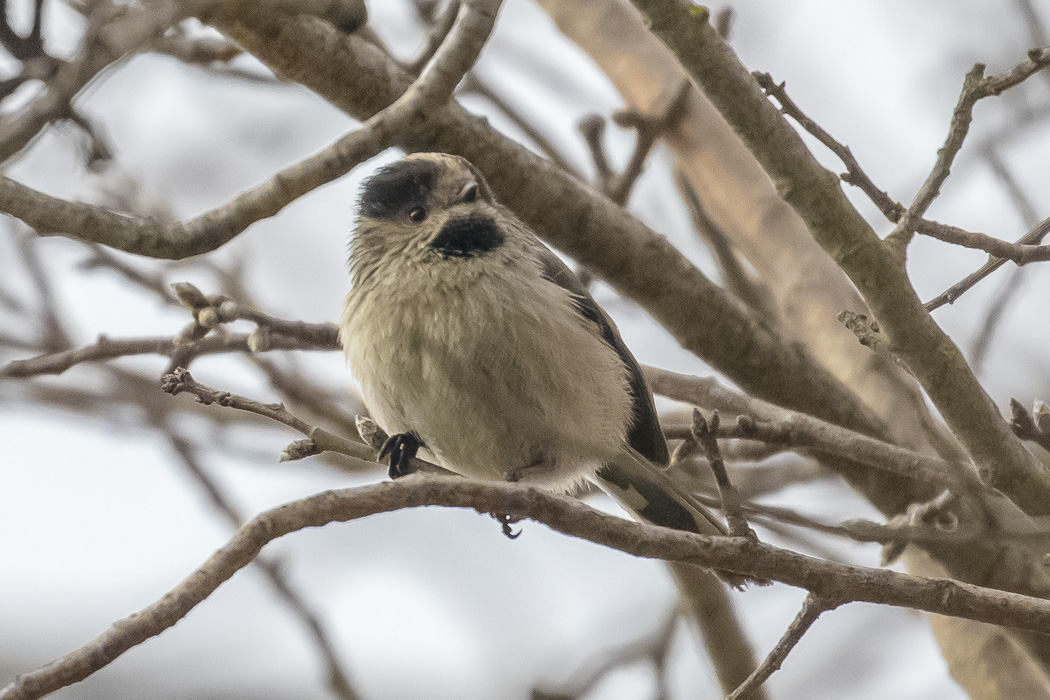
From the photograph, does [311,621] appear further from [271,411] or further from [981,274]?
[981,274]

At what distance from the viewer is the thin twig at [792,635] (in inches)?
97.3

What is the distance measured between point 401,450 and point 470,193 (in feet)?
3.21

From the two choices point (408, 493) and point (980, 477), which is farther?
point (980, 477)

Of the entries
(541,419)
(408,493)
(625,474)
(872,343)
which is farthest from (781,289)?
(408,493)

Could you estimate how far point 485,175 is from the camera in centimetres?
385

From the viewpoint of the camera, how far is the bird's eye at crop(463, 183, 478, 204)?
3.64 meters

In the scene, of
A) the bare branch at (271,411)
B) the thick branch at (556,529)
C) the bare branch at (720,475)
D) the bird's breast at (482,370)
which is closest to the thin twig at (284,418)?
the bare branch at (271,411)

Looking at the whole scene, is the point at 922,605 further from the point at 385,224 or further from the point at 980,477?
the point at 385,224

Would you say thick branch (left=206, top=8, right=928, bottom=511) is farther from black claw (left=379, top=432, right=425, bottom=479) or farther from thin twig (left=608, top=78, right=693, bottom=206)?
black claw (left=379, top=432, right=425, bottom=479)

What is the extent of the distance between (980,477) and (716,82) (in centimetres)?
125

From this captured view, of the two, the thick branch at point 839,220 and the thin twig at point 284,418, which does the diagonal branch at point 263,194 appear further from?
the thick branch at point 839,220

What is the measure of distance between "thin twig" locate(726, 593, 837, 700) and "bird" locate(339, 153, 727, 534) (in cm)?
112

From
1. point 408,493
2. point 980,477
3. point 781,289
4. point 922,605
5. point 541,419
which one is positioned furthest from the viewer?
point 781,289

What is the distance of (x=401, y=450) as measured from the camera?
3275 mm
